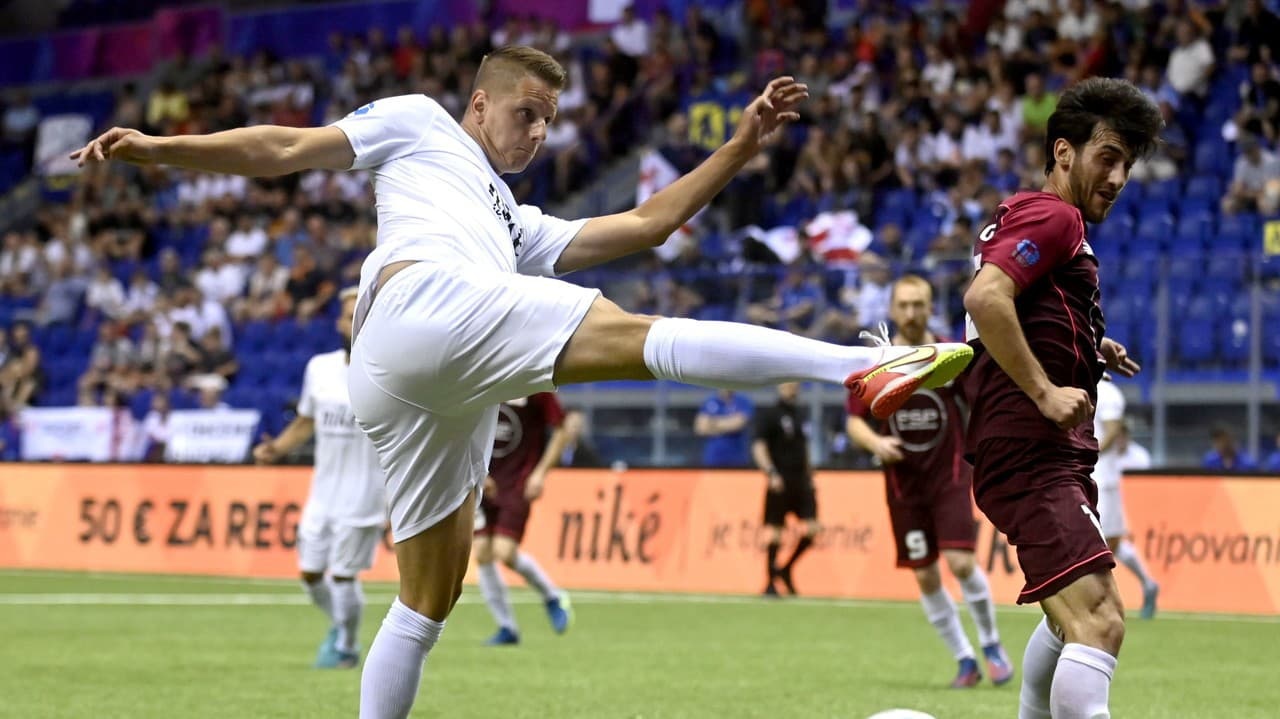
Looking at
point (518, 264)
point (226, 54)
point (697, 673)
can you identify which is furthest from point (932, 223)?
point (226, 54)

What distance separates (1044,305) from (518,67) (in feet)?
6.52

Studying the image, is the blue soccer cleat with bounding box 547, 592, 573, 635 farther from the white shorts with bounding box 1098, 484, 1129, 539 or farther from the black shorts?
the white shorts with bounding box 1098, 484, 1129, 539

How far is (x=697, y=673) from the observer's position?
1178cm

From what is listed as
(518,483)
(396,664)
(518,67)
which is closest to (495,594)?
(518,483)

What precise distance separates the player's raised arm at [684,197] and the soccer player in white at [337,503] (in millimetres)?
5334

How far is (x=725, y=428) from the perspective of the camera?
21.4m

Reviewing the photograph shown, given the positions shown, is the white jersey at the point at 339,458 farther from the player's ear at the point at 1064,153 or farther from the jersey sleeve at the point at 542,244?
the player's ear at the point at 1064,153

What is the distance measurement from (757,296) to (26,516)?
985 cm

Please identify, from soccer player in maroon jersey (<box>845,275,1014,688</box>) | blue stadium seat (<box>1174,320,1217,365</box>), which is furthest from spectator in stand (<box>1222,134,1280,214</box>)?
soccer player in maroon jersey (<box>845,275,1014,688</box>)

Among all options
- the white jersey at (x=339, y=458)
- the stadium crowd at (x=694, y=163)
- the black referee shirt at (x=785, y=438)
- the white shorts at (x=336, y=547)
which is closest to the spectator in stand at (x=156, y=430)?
the stadium crowd at (x=694, y=163)

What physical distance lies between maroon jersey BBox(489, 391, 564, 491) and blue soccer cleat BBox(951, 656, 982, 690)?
4612 mm

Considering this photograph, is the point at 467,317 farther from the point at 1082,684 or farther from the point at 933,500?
the point at 933,500

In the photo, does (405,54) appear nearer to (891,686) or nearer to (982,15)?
(982,15)

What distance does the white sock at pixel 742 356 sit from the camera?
5.55 m
